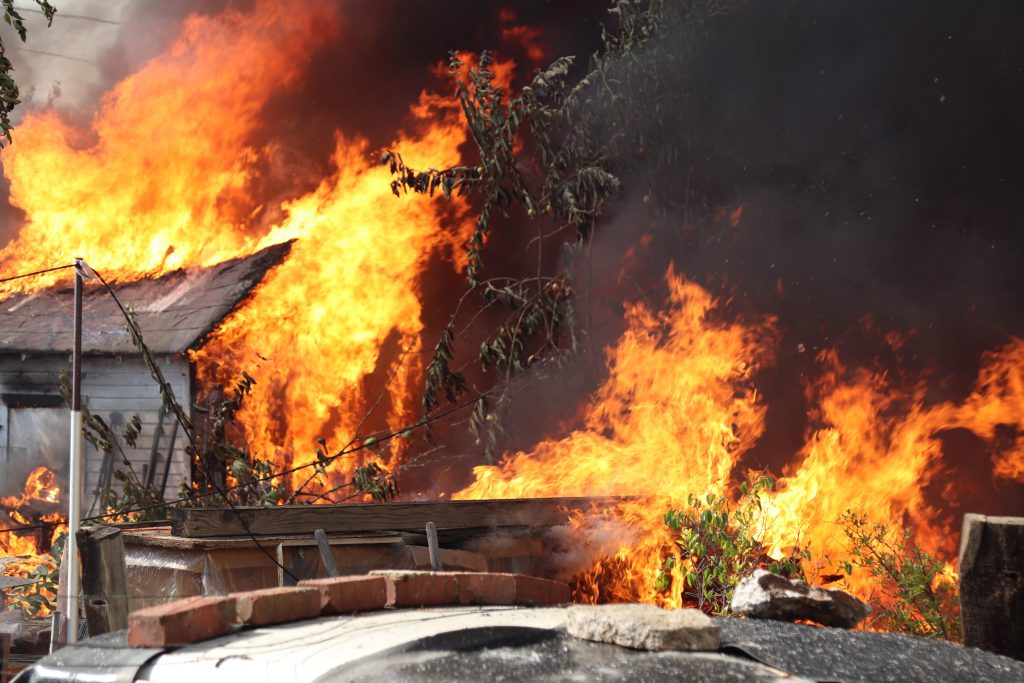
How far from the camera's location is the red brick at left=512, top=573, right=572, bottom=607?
12.7ft

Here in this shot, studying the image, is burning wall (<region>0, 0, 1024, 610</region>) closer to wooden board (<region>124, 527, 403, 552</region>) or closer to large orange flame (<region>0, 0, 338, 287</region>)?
large orange flame (<region>0, 0, 338, 287</region>)

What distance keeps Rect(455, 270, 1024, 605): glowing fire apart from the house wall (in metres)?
4.04

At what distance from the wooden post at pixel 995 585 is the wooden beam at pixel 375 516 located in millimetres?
3819

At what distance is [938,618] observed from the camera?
19.6ft

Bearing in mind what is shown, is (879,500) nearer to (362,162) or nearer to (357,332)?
(357,332)

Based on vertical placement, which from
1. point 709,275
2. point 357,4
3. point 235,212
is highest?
point 357,4

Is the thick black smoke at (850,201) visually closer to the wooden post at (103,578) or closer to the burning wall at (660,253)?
the burning wall at (660,253)

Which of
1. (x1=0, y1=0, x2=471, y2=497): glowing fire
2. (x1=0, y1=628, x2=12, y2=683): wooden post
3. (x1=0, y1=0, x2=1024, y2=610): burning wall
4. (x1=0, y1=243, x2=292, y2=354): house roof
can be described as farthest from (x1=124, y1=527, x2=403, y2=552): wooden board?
(x1=0, y1=243, x2=292, y2=354): house roof

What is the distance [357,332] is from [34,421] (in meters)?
4.46

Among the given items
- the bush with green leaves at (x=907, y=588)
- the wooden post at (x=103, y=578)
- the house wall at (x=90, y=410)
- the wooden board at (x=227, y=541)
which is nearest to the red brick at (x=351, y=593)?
Answer: the wooden post at (x=103, y=578)

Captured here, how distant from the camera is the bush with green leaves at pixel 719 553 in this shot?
655cm

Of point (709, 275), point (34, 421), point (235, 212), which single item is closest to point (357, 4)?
point (235, 212)

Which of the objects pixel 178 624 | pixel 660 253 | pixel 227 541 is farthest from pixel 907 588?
pixel 178 624

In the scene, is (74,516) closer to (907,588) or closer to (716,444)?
(907,588)
